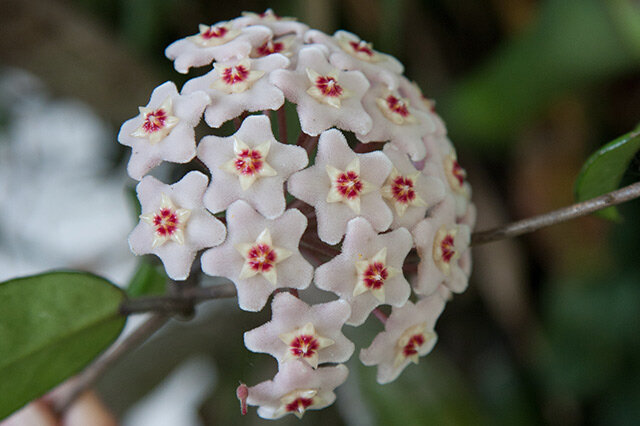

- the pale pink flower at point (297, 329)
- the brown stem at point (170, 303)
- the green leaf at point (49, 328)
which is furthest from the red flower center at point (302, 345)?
the green leaf at point (49, 328)

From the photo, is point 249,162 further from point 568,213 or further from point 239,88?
point 568,213

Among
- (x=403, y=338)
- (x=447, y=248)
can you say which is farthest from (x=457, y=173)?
(x=403, y=338)

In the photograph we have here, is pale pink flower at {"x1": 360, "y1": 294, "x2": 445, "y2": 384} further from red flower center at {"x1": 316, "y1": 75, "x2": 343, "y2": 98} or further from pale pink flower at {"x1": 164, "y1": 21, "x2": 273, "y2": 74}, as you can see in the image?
pale pink flower at {"x1": 164, "y1": 21, "x2": 273, "y2": 74}

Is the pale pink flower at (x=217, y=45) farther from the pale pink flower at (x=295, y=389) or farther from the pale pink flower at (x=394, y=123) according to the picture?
the pale pink flower at (x=295, y=389)

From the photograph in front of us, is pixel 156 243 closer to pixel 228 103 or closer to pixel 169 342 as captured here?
pixel 228 103

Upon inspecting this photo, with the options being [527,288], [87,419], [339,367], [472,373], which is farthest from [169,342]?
[339,367]

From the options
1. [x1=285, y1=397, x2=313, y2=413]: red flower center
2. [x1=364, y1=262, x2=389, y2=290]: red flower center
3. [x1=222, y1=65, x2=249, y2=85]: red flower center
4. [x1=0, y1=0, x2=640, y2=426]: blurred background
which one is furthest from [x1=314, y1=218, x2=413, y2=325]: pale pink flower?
[x1=0, y1=0, x2=640, y2=426]: blurred background
